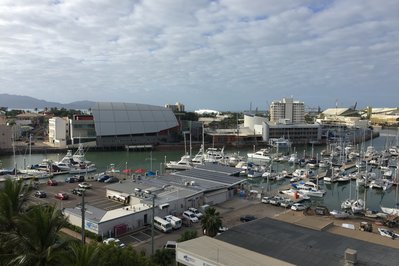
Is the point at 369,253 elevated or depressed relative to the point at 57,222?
depressed

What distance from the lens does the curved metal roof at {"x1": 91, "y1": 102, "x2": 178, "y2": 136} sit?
1647 inches

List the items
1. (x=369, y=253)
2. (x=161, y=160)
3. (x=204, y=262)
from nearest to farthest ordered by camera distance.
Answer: (x=204, y=262) < (x=369, y=253) < (x=161, y=160)

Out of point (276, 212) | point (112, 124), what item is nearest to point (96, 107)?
point (112, 124)

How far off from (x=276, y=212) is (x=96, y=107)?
32495mm

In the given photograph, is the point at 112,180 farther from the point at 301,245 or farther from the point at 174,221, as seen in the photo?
the point at 301,245

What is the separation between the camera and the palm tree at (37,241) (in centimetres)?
459

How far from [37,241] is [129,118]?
130 feet

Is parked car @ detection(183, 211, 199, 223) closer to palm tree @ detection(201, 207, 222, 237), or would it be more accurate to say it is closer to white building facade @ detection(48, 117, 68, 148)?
palm tree @ detection(201, 207, 222, 237)

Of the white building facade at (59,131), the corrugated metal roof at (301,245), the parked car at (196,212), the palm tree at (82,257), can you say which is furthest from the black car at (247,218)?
the white building facade at (59,131)

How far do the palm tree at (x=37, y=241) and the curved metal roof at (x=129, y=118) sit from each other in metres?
37.1

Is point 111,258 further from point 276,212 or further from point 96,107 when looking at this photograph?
point 96,107

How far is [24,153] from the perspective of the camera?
36.9 m

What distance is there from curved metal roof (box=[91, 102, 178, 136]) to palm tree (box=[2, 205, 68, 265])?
37113 millimetres

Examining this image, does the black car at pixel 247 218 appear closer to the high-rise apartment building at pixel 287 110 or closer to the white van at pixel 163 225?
the white van at pixel 163 225
